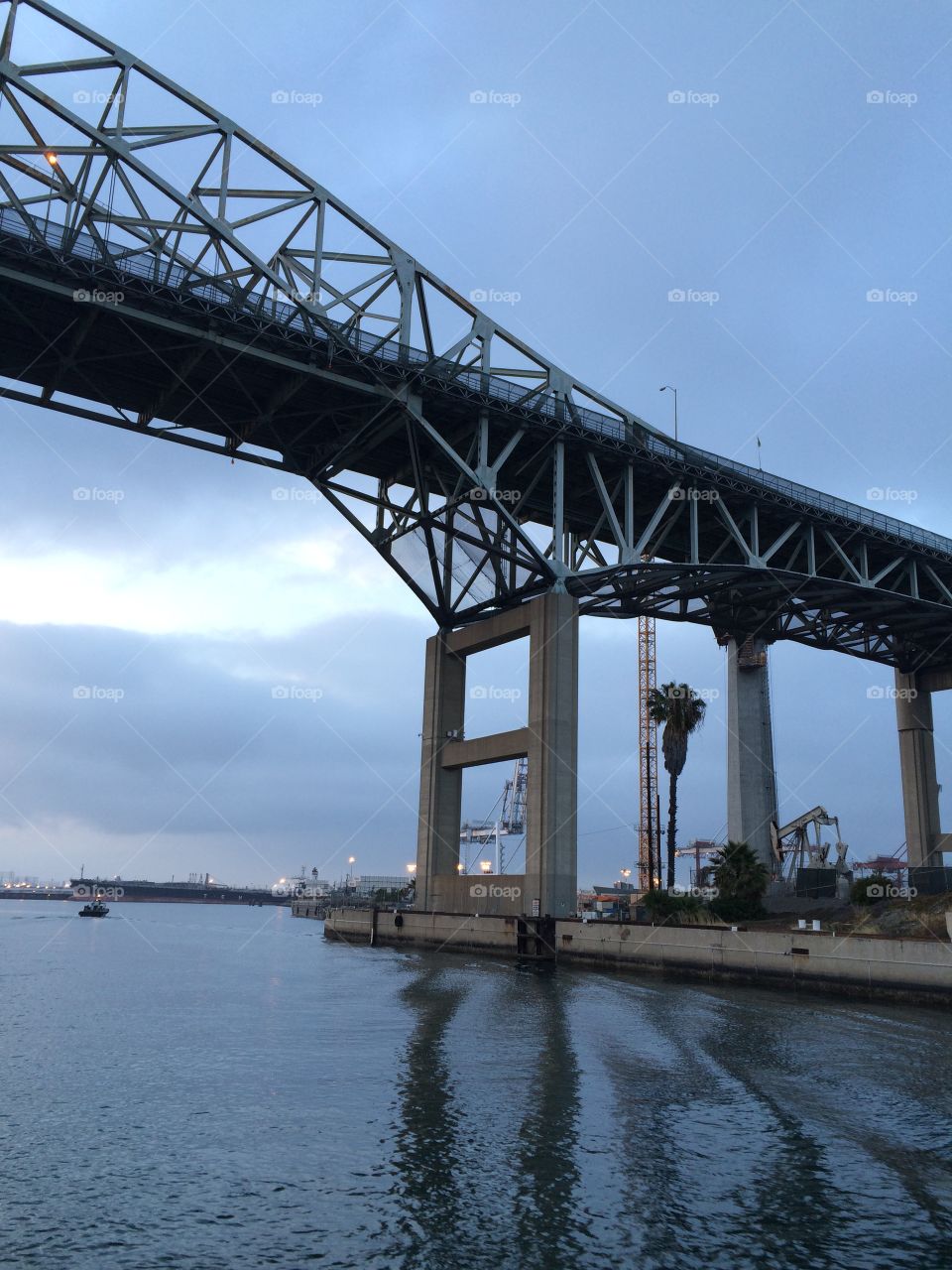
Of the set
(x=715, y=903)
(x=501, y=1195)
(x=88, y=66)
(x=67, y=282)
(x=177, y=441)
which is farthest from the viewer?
(x=715, y=903)

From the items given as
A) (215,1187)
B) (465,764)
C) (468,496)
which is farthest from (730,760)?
(215,1187)

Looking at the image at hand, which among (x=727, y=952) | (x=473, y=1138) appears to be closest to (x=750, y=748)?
(x=727, y=952)

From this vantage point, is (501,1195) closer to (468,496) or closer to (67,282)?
(67,282)

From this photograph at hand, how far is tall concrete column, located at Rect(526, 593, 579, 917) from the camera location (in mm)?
56812

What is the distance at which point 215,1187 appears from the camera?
15.7m

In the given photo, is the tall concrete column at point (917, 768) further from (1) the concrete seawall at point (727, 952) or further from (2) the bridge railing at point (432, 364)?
(1) the concrete seawall at point (727, 952)

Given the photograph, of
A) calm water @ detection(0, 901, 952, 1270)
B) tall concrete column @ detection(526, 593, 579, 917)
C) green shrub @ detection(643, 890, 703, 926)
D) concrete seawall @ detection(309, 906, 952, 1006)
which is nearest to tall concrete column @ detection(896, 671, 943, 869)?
green shrub @ detection(643, 890, 703, 926)

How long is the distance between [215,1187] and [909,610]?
242 feet

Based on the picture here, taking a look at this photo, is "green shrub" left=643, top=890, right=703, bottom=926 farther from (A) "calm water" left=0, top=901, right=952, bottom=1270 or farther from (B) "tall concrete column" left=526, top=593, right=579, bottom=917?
(A) "calm water" left=0, top=901, right=952, bottom=1270

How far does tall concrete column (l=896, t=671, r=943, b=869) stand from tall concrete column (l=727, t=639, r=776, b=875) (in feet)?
47.2

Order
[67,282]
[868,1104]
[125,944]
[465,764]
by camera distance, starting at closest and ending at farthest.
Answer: [868,1104] < [67,282] < [465,764] < [125,944]

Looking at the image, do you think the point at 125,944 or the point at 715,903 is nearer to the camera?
the point at 715,903

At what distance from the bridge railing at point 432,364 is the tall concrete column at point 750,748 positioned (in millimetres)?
13400

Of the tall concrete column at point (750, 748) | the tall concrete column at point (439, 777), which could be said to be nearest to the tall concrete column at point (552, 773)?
the tall concrete column at point (439, 777)
